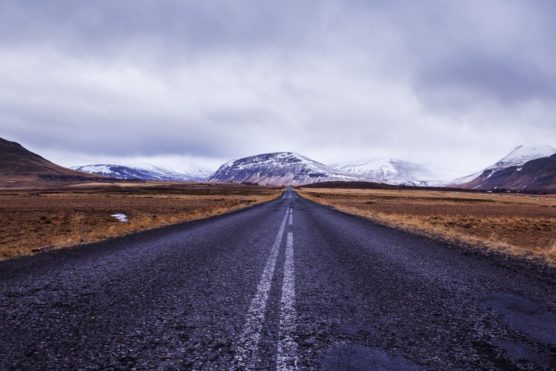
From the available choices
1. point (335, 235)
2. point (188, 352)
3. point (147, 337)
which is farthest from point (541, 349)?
point (335, 235)

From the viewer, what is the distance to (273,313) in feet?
14.5

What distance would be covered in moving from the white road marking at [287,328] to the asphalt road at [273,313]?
17mm

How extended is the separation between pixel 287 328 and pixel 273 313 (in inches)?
20.8

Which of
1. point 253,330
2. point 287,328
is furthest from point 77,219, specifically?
point 287,328

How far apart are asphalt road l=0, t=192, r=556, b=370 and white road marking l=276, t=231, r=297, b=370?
2 centimetres

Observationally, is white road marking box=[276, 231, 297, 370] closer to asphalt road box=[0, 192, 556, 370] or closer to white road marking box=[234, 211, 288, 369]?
asphalt road box=[0, 192, 556, 370]

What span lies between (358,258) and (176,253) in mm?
4955

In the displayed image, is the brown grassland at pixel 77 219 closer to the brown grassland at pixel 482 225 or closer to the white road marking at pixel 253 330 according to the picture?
the white road marking at pixel 253 330

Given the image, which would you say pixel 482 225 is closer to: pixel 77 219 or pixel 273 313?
pixel 273 313

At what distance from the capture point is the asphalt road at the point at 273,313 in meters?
3.26

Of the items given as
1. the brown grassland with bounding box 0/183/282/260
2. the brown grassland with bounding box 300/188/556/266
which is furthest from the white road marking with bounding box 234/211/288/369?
the brown grassland with bounding box 300/188/556/266

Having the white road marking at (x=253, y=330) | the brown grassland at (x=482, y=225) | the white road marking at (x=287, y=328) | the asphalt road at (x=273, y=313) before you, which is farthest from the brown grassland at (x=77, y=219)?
the brown grassland at (x=482, y=225)

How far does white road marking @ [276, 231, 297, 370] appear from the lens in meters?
3.12

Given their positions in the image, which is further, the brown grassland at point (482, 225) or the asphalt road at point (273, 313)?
the brown grassland at point (482, 225)
